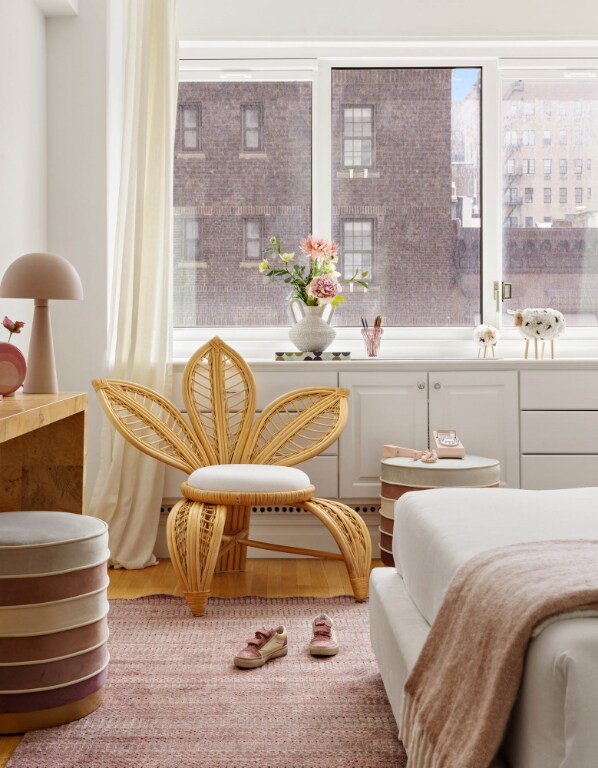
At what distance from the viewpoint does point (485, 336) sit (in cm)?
397

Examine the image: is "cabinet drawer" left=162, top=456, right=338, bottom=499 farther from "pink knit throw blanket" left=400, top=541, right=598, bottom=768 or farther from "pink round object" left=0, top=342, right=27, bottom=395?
"pink knit throw blanket" left=400, top=541, right=598, bottom=768

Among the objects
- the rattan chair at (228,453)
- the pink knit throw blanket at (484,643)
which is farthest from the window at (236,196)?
the pink knit throw blanket at (484,643)

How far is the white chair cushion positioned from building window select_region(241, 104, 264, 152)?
1831 mm

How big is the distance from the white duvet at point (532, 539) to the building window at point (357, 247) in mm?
2253

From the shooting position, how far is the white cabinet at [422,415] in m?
3.69

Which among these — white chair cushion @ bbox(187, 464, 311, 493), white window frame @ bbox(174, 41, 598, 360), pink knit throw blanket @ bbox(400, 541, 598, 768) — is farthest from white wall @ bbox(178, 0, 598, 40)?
pink knit throw blanket @ bbox(400, 541, 598, 768)

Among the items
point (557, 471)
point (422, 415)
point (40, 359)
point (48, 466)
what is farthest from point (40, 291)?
point (557, 471)

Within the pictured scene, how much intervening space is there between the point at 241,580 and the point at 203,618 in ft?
1.79

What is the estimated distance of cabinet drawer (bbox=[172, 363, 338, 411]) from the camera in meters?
3.71

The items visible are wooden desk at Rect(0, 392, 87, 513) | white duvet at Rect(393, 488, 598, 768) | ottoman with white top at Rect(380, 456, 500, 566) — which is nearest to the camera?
white duvet at Rect(393, 488, 598, 768)

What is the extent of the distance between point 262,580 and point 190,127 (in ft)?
7.38

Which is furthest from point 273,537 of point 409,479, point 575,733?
point 575,733

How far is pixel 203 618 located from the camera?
2.82 metres

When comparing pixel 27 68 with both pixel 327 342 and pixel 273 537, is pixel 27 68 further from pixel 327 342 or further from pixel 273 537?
pixel 273 537
